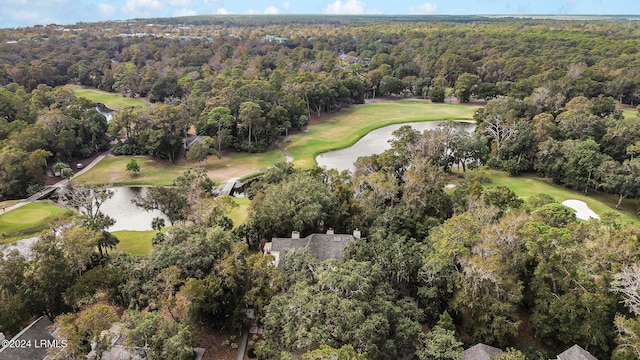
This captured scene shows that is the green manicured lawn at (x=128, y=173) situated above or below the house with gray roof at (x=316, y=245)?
below

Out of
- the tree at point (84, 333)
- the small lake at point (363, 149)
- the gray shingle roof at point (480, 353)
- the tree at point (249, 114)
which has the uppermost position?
A: the tree at point (249, 114)

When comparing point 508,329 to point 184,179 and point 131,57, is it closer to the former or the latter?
point 184,179

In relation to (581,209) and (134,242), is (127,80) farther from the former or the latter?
(581,209)

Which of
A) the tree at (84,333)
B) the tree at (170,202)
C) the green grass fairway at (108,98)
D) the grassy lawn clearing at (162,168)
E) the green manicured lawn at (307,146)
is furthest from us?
the green grass fairway at (108,98)

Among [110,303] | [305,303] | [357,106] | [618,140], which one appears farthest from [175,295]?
[357,106]

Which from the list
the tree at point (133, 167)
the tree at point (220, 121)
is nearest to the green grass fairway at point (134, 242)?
the tree at point (133, 167)

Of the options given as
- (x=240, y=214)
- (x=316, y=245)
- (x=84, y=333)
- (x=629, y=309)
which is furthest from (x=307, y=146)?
(x=84, y=333)

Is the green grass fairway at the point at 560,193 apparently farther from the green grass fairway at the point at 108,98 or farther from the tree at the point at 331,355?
the green grass fairway at the point at 108,98
